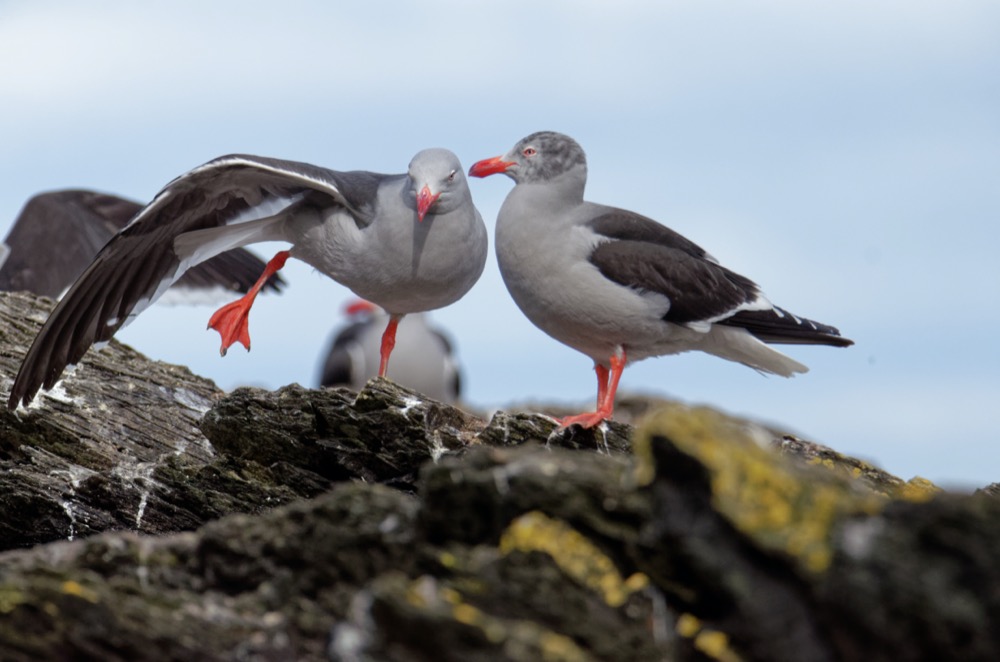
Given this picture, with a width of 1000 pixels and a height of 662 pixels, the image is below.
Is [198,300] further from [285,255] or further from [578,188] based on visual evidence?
[578,188]

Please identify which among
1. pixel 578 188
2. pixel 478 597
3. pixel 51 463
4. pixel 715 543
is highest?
pixel 578 188

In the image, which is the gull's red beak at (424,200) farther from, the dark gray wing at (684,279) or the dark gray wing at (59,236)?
the dark gray wing at (59,236)

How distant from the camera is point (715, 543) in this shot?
12.2 feet

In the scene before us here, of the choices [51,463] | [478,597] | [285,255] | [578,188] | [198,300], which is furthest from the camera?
[198,300]

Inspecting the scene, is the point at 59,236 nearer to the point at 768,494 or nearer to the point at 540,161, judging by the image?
the point at 540,161

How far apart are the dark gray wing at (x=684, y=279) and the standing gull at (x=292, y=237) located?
1.12 metres

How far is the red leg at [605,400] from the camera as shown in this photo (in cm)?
786

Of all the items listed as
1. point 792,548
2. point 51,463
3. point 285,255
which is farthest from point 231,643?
point 285,255

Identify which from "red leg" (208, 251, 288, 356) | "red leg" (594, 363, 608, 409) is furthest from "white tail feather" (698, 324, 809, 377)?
"red leg" (208, 251, 288, 356)

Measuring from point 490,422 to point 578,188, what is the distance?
2.03 metres

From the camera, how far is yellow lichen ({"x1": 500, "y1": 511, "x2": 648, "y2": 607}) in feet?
13.0

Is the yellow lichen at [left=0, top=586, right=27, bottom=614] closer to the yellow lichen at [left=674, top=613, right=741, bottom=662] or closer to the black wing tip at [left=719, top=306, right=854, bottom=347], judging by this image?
the yellow lichen at [left=674, top=613, right=741, bottom=662]

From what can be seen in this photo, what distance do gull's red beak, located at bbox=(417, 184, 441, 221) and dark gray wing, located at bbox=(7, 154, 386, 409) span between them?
560 mm

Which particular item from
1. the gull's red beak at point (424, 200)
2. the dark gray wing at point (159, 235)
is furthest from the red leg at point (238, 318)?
the gull's red beak at point (424, 200)
